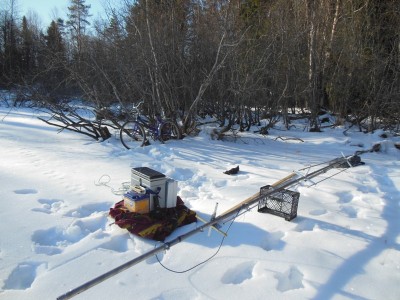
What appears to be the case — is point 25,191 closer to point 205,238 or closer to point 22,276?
point 22,276

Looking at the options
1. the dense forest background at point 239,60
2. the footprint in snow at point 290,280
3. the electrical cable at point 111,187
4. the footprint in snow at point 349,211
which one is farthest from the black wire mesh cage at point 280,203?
the dense forest background at point 239,60

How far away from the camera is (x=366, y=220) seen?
3.38 metres

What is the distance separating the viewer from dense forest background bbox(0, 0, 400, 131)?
759cm

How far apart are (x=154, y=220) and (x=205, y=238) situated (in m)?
0.48

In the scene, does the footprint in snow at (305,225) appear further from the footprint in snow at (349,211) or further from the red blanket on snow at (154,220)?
the red blanket on snow at (154,220)

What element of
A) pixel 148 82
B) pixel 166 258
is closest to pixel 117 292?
pixel 166 258

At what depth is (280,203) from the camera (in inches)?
132

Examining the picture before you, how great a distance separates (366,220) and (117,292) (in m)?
2.49

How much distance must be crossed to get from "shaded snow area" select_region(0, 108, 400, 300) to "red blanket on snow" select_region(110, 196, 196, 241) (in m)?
0.07

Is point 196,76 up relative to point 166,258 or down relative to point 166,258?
up

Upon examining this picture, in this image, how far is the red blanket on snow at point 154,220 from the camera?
287 centimetres

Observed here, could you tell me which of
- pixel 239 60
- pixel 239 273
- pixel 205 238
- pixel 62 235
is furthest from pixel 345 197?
pixel 239 60

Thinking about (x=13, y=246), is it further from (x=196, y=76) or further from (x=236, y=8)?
(x=236, y=8)

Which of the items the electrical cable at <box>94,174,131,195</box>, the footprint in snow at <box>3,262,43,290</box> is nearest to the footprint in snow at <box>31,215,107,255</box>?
the footprint in snow at <box>3,262,43,290</box>
